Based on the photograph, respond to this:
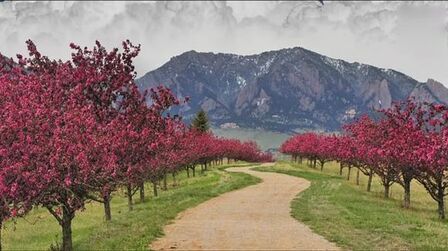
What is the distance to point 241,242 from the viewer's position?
24562 millimetres

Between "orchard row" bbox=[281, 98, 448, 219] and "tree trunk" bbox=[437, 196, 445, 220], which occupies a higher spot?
"orchard row" bbox=[281, 98, 448, 219]

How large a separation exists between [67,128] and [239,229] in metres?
13.7

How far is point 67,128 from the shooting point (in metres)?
17.6

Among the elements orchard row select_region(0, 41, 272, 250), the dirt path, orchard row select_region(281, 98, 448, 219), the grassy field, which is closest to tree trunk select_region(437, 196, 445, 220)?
orchard row select_region(281, 98, 448, 219)

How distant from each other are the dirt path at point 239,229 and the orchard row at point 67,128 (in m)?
4.34

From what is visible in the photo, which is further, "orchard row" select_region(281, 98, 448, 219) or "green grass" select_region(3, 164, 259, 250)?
"orchard row" select_region(281, 98, 448, 219)

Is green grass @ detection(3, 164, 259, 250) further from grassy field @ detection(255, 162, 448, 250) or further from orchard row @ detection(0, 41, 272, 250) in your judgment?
grassy field @ detection(255, 162, 448, 250)

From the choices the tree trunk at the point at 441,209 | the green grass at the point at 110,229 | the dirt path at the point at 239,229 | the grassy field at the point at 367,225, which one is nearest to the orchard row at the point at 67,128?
the green grass at the point at 110,229

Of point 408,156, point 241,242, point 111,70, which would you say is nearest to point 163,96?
point 111,70

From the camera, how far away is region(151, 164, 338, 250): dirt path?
23908 mm

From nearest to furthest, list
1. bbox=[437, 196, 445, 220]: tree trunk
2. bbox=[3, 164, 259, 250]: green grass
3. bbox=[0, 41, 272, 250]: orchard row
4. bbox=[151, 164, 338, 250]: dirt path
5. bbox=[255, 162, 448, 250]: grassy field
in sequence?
bbox=[0, 41, 272, 250]: orchard row → bbox=[151, 164, 338, 250]: dirt path → bbox=[255, 162, 448, 250]: grassy field → bbox=[3, 164, 259, 250]: green grass → bbox=[437, 196, 445, 220]: tree trunk

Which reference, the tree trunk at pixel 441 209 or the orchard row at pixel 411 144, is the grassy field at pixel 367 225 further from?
the orchard row at pixel 411 144

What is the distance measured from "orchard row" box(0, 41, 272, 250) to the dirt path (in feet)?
14.2

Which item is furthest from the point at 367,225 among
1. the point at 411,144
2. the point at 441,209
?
the point at 411,144
